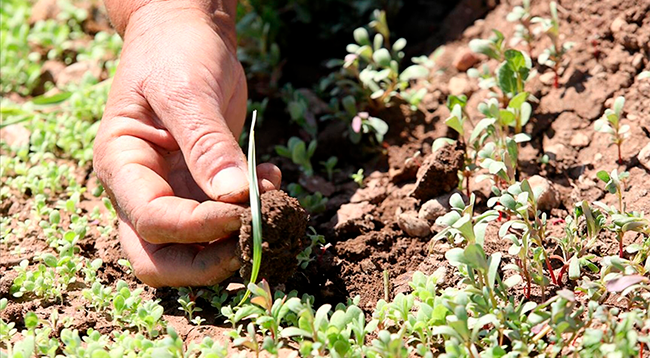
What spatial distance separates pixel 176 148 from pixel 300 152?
0.64 metres

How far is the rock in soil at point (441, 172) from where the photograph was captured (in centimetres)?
273

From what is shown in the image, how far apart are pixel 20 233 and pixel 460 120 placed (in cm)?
180

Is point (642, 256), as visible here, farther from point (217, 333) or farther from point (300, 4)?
point (300, 4)

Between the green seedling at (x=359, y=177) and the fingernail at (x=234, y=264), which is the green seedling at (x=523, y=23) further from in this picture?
the fingernail at (x=234, y=264)

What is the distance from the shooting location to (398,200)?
293cm

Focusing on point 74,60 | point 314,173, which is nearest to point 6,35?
point 74,60

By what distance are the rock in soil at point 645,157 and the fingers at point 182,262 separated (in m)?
1.52

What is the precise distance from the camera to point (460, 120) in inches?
109

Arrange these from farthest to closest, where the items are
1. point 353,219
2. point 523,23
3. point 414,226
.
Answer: point 523,23 → point 353,219 → point 414,226

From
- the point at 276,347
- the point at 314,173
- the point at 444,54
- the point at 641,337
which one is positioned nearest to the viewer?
the point at 641,337

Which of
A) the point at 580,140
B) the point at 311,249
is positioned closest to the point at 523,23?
the point at 580,140

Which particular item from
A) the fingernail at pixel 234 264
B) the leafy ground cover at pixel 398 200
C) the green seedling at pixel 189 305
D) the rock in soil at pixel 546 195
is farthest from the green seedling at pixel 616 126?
the green seedling at pixel 189 305

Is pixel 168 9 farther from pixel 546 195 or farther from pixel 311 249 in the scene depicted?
pixel 546 195

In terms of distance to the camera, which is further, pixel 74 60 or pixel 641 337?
pixel 74 60
